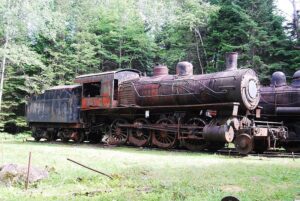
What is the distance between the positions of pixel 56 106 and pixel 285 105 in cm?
1123

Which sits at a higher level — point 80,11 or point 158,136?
point 80,11

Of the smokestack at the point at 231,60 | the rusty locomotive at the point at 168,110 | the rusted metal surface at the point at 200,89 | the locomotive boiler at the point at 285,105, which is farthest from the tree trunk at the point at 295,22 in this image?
the rusted metal surface at the point at 200,89

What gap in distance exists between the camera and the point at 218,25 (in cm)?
2956

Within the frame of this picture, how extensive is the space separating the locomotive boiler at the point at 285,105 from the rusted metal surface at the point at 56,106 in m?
8.79

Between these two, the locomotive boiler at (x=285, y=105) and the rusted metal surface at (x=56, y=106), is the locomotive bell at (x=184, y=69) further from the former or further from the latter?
the rusted metal surface at (x=56, y=106)

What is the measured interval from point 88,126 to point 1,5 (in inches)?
290

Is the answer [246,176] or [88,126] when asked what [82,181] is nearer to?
[246,176]

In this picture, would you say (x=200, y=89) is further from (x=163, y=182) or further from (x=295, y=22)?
(x=295, y=22)

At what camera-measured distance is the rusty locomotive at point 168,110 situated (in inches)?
531

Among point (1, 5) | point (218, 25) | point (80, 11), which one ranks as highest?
point (80, 11)

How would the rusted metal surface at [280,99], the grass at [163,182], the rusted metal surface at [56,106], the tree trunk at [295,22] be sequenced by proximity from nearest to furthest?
the grass at [163,182] → the rusted metal surface at [280,99] → the rusted metal surface at [56,106] → the tree trunk at [295,22]

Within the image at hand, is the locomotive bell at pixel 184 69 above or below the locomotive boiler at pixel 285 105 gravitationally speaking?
above

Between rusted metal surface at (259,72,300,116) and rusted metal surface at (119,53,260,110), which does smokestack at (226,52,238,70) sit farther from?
rusted metal surface at (259,72,300,116)

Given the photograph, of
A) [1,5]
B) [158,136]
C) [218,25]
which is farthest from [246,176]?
[218,25]
